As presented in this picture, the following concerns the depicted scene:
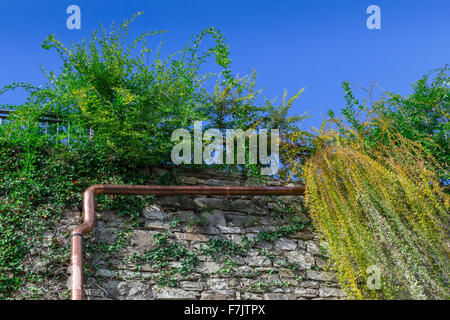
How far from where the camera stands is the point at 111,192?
13.3 ft

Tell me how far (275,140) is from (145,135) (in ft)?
5.28

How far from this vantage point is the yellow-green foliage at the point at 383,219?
3.93 m

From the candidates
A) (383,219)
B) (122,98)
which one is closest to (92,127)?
(122,98)

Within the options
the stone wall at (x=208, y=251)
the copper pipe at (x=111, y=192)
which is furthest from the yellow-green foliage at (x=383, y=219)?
the copper pipe at (x=111, y=192)

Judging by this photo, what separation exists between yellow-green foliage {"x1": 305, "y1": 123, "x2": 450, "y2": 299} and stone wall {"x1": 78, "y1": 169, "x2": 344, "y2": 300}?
0.29 metres

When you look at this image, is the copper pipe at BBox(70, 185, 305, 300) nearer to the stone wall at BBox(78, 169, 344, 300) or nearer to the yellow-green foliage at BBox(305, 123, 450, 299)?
the stone wall at BBox(78, 169, 344, 300)

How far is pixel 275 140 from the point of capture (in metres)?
5.03

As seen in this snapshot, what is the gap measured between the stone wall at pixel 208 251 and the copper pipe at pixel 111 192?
0.55 ft

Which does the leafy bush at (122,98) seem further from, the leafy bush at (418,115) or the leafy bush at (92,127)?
the leafy bush at (418,115)

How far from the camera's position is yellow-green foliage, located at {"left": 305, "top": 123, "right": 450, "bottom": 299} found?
393cm

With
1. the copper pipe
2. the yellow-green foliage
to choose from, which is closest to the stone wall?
the copper pipe
